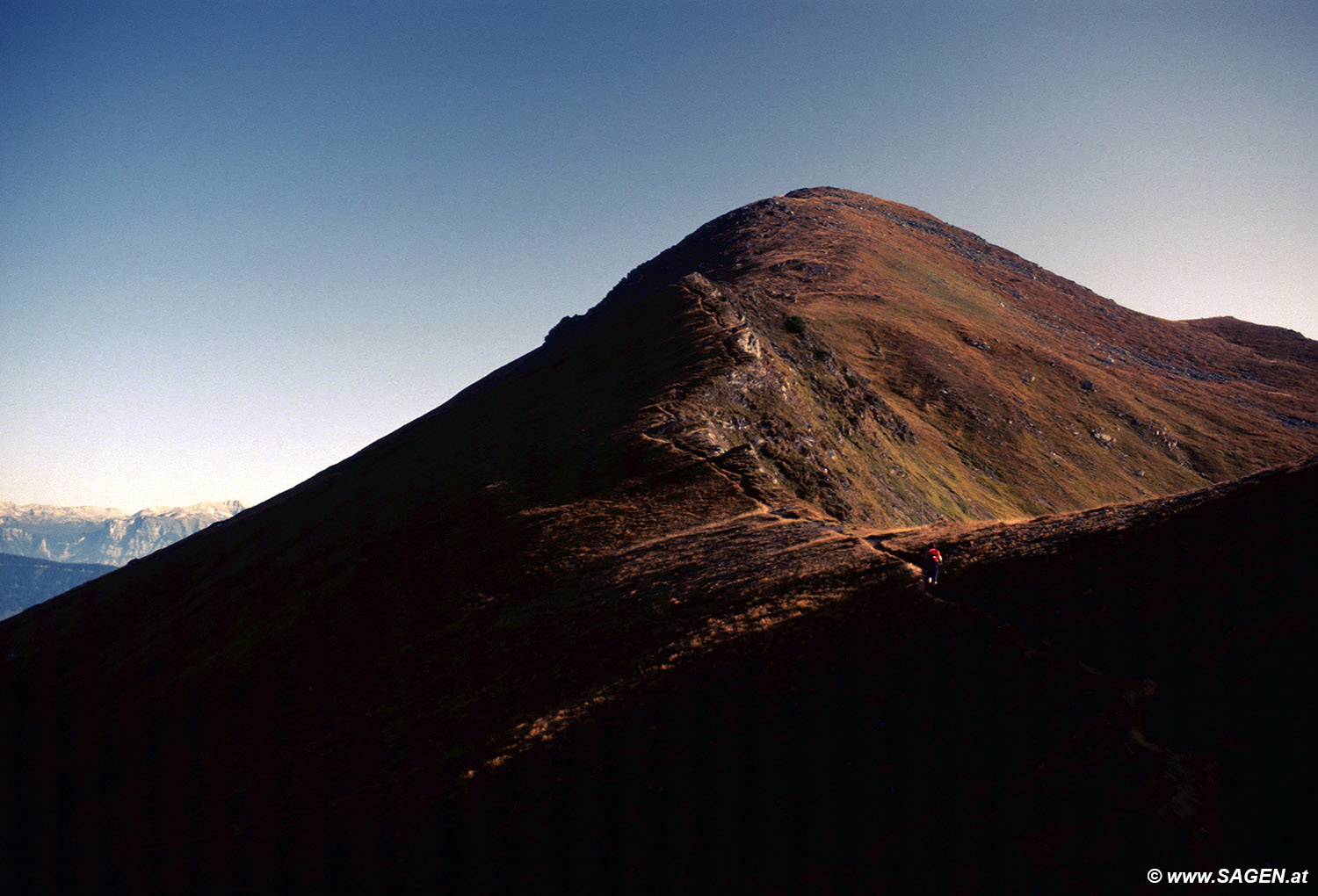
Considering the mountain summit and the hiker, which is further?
the hiker

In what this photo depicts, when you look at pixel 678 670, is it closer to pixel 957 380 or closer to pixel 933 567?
pixel 933 567

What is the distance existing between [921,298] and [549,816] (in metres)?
106

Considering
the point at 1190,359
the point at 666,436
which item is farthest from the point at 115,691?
the point at 1190,359

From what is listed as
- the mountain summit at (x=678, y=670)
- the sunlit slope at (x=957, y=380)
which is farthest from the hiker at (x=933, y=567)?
the sunlit slope at (x=957, y=380)

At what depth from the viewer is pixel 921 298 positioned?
10550 cm

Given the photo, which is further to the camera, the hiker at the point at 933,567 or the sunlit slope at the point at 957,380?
the sunlit slope at the point at 957,380

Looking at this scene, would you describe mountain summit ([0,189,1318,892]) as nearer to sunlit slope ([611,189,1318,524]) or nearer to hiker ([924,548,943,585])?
hiker ([924,548,943,585])

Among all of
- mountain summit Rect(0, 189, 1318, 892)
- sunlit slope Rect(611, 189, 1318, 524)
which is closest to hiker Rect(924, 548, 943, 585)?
mountain summit Rect(0, 189, 1318, 892)

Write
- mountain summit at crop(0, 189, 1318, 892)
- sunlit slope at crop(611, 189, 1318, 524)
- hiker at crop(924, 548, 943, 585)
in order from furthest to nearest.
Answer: sunlit slope at crop(611, 189, 1318, 524), hiker at crop(924, 548, 943, 585), mountain summit at crop(0, 189, 1318, 892)

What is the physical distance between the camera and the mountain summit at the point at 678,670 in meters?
13.2

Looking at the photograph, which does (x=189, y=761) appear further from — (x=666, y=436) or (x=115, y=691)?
(x=666, y=436)

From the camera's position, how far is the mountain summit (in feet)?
43.4

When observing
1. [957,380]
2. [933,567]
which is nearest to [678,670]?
[933,567]

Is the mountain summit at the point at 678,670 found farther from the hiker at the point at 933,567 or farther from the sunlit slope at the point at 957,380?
the sunlit slope at the point at 957,380
